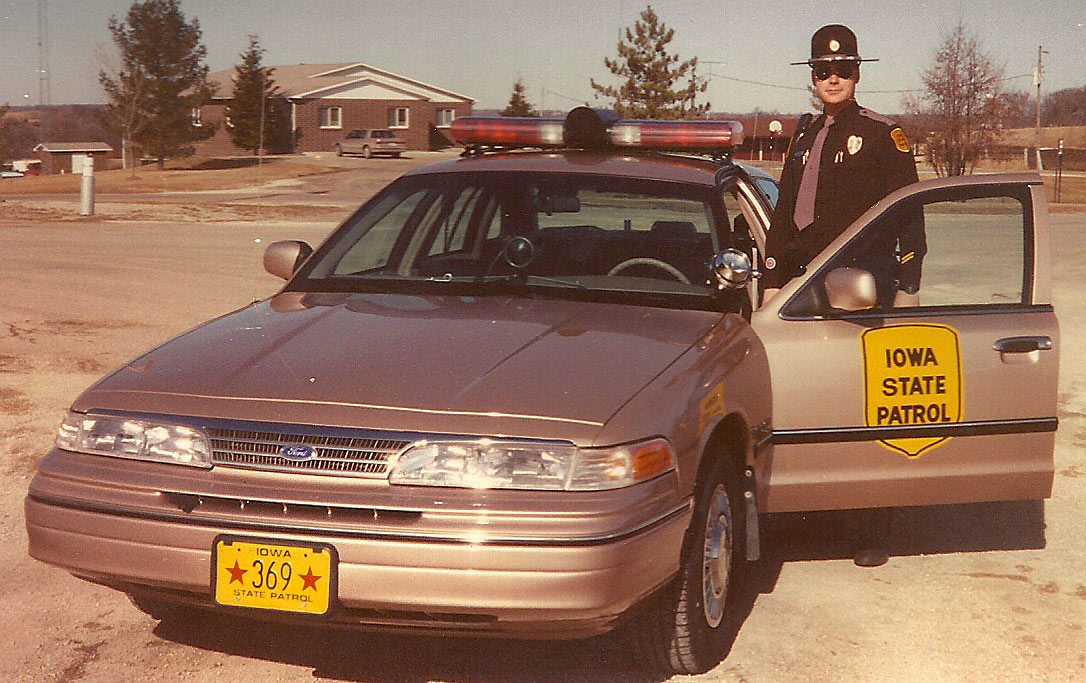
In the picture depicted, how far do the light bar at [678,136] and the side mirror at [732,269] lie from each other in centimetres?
119

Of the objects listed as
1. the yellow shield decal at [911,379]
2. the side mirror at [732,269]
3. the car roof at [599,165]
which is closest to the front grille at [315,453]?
the side mirror at [732,269]

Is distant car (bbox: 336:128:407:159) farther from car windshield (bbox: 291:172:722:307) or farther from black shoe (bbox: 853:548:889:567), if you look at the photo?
black shoe (bbox: 853:548:889:567)

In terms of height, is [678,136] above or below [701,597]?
above

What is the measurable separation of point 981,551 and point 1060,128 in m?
147

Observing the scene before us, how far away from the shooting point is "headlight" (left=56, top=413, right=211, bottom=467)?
3.77 meters

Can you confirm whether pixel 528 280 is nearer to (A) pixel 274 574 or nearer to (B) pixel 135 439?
(B) pixel 135 439

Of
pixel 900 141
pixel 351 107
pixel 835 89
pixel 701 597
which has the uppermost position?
pixel 351 107

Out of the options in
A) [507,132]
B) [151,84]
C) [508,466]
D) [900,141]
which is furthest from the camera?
[151,84]

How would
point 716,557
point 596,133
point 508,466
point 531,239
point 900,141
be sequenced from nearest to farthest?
point 508,466 < point 716,557 < point 531,239 < point 900,141 < point 596,133

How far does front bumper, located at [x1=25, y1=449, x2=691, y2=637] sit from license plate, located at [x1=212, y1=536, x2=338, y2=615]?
1.0 inches

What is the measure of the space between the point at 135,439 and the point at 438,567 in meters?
0.95

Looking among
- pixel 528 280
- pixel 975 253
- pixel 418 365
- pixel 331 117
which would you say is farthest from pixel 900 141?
pixel 331 117

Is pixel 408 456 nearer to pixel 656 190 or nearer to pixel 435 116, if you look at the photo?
pixel 656 190

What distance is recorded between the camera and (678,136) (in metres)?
6.00
